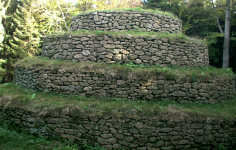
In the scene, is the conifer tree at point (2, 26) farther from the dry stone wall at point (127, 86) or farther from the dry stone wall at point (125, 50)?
the dry stone wall at point (127, 86)

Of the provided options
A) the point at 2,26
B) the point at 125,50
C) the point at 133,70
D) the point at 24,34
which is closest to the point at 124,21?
the point at 125,50

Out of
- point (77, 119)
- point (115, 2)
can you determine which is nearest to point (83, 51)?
point (77, 119)

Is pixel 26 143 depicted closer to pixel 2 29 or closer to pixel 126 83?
pixel 126 83

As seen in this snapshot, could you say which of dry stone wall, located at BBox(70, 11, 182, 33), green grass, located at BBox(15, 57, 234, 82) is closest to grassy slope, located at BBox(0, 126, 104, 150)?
green grass, located at BBox(15, 57, 234, 82)

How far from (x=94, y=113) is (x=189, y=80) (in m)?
4.14

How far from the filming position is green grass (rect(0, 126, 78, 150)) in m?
4.73

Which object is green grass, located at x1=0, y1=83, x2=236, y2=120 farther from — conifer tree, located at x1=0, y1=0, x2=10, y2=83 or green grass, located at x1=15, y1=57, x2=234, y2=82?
conifer tree, located at x1=0, y1=0, x2=10, y2=83

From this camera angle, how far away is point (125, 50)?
22.4 feet

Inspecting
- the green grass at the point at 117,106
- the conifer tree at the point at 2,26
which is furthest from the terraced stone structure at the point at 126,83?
the conifer tree at the point at 2,26

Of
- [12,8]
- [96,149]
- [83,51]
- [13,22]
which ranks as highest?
[12,8]

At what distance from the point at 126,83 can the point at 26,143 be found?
4.16 meters

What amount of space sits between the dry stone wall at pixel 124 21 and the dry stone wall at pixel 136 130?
498 cm

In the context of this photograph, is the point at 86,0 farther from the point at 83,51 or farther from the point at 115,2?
the point at 83,51

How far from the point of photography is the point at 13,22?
16500mm
